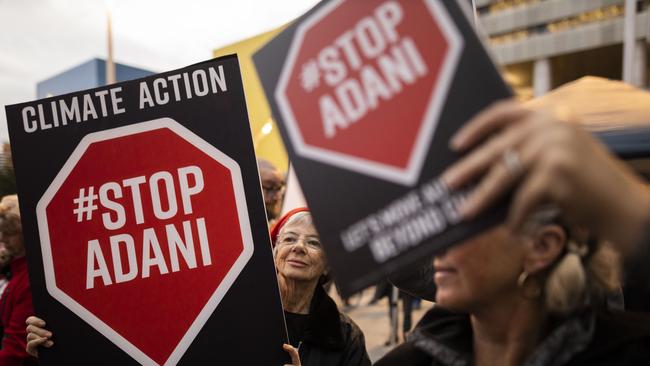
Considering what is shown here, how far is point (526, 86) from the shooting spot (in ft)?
126

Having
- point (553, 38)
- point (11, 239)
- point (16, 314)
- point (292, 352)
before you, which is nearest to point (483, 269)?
point (292, 352)

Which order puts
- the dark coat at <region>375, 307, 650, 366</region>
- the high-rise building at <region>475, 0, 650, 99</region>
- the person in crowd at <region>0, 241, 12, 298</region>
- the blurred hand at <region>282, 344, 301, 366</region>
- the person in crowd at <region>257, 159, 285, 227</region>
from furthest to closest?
the high-rise building at <region>475, 0, 650, 99</region> → the person in crowd at <region>257, 159, 285, 227</region> → the person in crowd at <region>0, 241, 12, 298</region> → the blurred hand at <region>282, 344, 301, 366</region> → the dark coat at <region>375, 307, 650, 366</region>

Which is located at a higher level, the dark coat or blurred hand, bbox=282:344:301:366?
the dark coat

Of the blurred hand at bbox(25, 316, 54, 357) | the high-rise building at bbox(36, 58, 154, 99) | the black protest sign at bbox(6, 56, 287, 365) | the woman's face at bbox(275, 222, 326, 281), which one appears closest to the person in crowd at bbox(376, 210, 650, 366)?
the black protest sign at bbox(6, 56, 287, 365)

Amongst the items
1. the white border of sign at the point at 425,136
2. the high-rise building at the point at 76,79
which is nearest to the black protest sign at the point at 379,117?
the white border of sign at the point at 425,136

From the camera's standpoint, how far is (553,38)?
110ft

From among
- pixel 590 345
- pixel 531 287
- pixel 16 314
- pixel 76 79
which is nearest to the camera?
pixel 590 345

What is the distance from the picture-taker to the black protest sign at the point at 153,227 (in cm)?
140

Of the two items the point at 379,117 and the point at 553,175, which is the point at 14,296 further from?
the point at 553,175

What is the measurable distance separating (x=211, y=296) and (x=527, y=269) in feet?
2.92

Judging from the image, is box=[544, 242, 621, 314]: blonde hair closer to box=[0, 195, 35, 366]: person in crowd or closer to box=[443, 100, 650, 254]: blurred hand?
box=[443, 100, 650, 254]: blurred hand

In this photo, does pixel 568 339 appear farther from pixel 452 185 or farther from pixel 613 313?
pixel 452 185

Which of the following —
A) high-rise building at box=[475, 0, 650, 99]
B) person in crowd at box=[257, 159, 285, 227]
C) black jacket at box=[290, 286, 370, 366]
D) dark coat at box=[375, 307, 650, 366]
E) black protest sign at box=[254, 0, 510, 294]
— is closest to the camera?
black protest sign at box=[254, 0, 510, 294]

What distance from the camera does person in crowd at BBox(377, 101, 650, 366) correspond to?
2.30 ft
